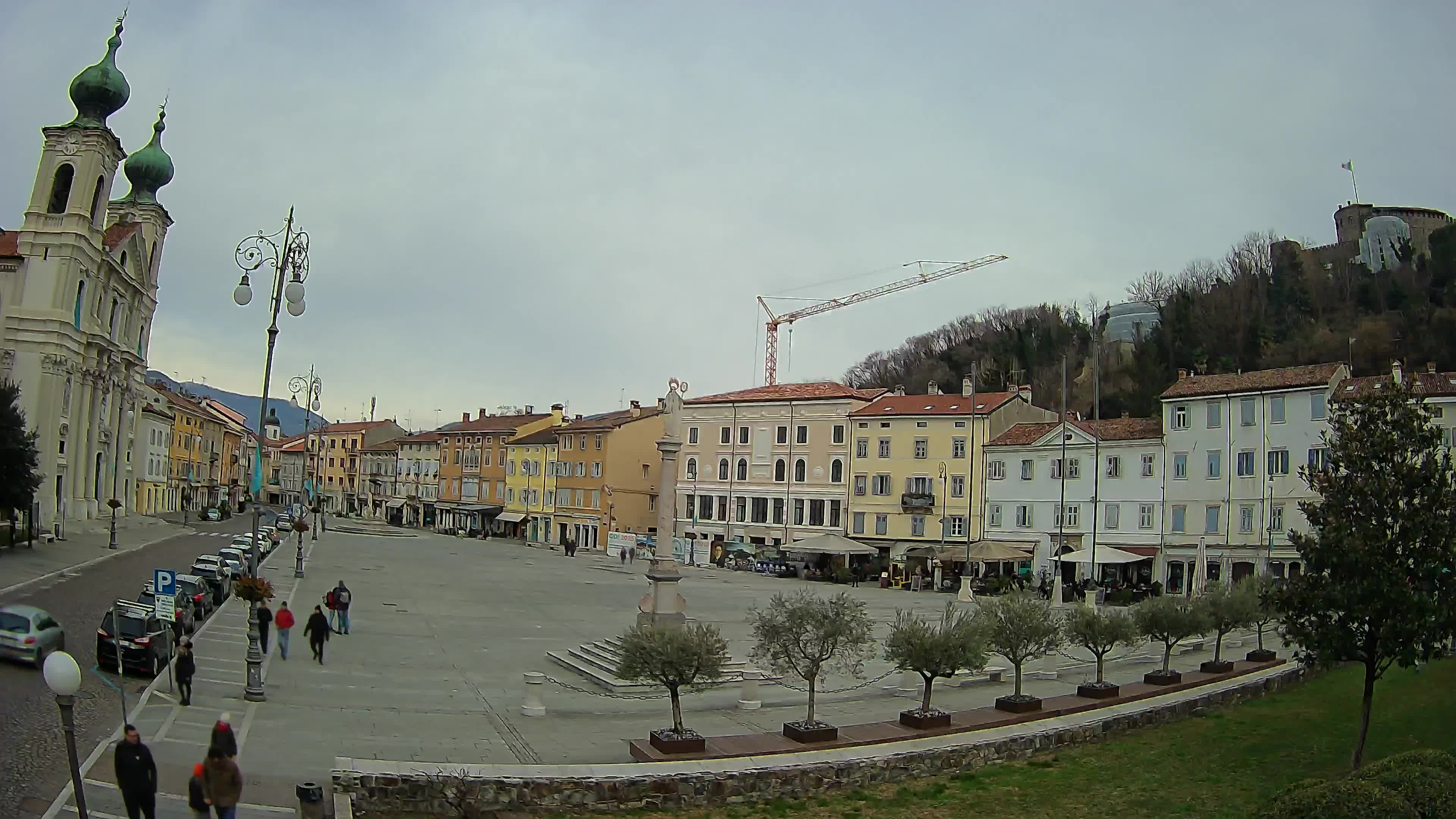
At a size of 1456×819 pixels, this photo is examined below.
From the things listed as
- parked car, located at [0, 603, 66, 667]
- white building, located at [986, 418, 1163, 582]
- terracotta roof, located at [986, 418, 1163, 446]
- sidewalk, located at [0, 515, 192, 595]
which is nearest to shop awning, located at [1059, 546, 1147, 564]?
white building, located at [986, 418, 1163, 582]

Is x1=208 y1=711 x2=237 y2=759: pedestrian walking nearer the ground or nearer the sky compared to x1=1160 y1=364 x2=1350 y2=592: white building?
nearer the ground

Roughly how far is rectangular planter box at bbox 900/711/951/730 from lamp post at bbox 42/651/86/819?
1268 cm

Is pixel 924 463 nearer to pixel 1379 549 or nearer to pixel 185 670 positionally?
pixel 1379 549

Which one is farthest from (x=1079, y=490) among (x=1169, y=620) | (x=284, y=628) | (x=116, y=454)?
(x=116, y=454)

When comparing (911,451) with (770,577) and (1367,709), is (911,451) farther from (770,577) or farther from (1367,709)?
(1367,709)

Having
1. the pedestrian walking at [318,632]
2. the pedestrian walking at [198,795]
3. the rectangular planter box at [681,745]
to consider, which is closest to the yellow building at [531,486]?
the pedestrian walking at [318,632]

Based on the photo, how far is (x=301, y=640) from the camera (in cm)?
2769

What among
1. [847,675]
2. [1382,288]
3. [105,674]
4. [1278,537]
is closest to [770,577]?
[1278,537]

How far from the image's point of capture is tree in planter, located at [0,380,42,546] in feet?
142

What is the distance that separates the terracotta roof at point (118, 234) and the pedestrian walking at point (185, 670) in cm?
6417

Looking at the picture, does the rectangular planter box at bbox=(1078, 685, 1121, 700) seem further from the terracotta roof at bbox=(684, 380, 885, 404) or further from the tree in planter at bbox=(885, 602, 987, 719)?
the terracotta roof at bbox=(684, 380, 885, 404)

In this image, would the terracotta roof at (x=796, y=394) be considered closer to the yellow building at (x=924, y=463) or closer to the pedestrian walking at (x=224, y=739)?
the yellow building at (x=924, y=463)

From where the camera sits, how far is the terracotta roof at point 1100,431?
5484cm

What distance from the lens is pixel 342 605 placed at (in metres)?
28.2
